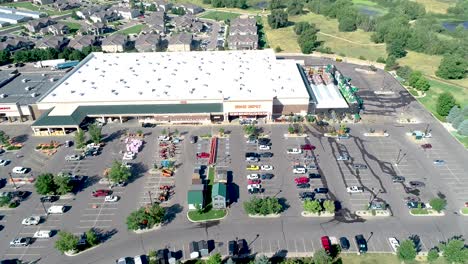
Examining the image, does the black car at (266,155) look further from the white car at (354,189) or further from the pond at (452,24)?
the pond at (452,24)

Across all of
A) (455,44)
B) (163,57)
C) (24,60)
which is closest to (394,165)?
(163,57)

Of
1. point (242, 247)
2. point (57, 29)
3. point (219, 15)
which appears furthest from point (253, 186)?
point (219, 15)

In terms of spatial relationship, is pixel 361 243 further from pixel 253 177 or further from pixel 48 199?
pixel 48 199

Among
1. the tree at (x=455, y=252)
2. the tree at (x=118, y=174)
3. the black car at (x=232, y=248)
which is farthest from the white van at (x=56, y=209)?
the tree at (x=455, y=252)

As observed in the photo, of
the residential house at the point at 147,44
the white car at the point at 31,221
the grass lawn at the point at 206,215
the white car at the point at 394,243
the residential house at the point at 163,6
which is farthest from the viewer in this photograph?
the residential house at the point at 163,6

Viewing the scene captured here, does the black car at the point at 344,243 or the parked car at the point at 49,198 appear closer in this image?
the black car at the point at 344,243

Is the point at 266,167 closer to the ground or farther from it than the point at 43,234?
farther from it

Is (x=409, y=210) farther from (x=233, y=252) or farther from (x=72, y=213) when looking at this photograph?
(x=72, y=213)

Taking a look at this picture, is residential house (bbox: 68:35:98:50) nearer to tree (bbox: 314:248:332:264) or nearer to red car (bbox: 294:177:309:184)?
red car (bbox: 294:177:309:184)
